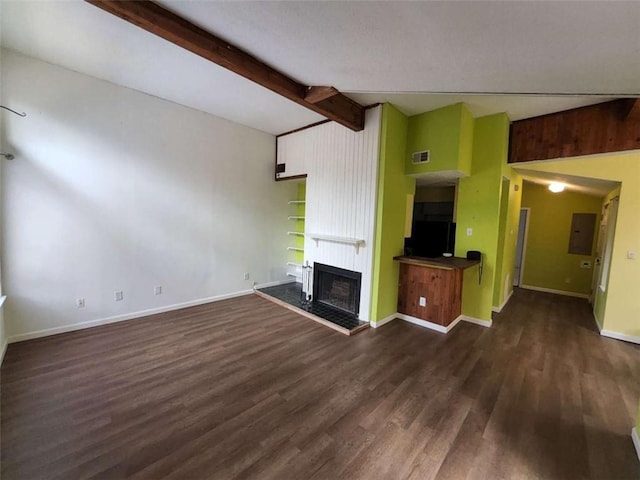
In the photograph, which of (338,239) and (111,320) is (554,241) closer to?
(338,239)

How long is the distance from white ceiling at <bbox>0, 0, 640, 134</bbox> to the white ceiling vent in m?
1.45

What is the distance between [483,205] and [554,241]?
11.8ft

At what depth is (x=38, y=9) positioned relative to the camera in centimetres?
210

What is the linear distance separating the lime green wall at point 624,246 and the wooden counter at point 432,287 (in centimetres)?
185

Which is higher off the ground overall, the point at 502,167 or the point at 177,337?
the point at 502,167

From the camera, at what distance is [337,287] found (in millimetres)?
4324

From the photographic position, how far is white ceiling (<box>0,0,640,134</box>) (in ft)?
4.40

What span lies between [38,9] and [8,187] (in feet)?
5.91

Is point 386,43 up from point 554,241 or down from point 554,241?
up

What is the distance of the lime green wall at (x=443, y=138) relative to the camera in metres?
3.46

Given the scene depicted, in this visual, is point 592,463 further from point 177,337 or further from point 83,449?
point 177,337

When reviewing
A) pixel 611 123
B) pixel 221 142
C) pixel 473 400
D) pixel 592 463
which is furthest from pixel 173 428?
pixel 611 123

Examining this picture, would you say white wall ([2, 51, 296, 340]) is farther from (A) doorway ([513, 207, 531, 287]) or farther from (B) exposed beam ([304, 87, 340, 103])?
(A) doorway ([513, 207, 531, 287])

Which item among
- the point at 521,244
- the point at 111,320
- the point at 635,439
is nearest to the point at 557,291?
the point at 521,244
